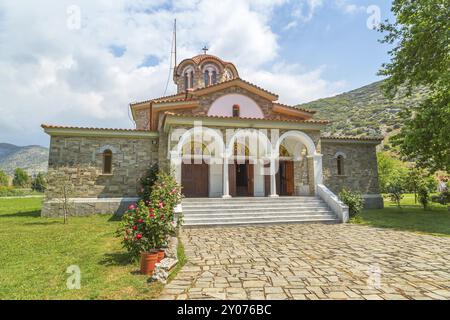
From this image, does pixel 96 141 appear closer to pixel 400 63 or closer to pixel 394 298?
pixel 394 298

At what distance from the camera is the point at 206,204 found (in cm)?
1181

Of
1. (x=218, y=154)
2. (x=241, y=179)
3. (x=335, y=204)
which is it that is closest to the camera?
(x=335, y=204)

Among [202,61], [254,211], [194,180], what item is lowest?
[254,211]

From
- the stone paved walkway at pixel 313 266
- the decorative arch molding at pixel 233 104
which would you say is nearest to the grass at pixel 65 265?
the stone paved walkway at pixel 313 266

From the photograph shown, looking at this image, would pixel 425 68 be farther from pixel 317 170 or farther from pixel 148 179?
pixel 148 179

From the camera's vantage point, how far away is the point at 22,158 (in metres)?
159

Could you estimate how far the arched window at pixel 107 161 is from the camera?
47.3 ft

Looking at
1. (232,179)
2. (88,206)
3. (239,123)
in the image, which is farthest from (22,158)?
(239,123)

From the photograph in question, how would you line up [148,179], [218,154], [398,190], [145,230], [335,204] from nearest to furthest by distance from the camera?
1. [145,230]
2. [335,204]
3. [148,179]
4. [218,154]
5. [398,190]

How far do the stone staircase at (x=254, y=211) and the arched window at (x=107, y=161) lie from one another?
542cm

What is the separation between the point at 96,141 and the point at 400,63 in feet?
58.5

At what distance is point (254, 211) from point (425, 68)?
12.3m

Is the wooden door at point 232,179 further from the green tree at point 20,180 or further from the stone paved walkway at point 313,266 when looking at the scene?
the green tree at point 20,180
